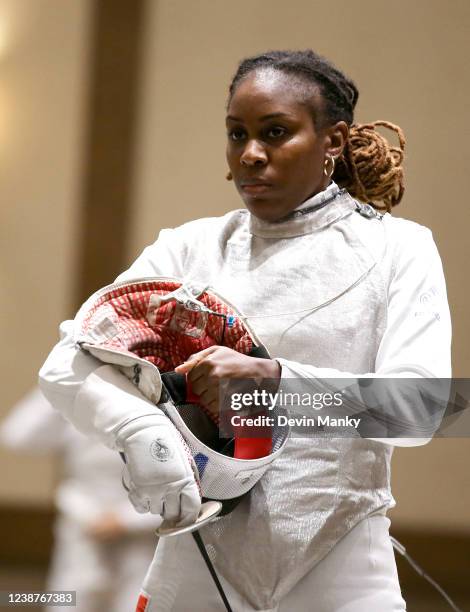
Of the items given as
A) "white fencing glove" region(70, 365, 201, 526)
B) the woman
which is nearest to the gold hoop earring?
the woman

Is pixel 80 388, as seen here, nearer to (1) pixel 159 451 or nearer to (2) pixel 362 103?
(1) pixel 159 451

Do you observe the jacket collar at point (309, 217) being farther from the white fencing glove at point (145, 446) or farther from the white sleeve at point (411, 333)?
the white fencing glove at point (145, 446)

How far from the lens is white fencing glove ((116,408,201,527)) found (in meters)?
1.05

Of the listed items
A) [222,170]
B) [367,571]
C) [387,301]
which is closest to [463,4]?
[222,170]

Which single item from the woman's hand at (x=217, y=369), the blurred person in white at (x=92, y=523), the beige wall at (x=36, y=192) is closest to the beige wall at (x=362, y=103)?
the beige wall at (x=36, y=192)

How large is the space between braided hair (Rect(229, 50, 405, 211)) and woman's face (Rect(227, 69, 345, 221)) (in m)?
0.03

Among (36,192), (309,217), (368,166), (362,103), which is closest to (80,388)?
(309,217)

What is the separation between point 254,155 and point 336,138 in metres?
0.14

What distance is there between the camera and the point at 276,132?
125 cm

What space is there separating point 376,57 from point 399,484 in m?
1.33

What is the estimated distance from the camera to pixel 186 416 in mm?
1168

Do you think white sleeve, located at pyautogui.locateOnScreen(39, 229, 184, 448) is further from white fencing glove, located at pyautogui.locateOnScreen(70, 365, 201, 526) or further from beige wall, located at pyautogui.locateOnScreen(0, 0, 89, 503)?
beige wall, located at pyautogui.locateOnScreen(0, 0, 89, 503)

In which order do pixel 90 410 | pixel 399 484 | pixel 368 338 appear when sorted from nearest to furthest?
pixel 90 410, pixel 368 338, pixel 399 484

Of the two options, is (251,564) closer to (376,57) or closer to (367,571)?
(367,571)
